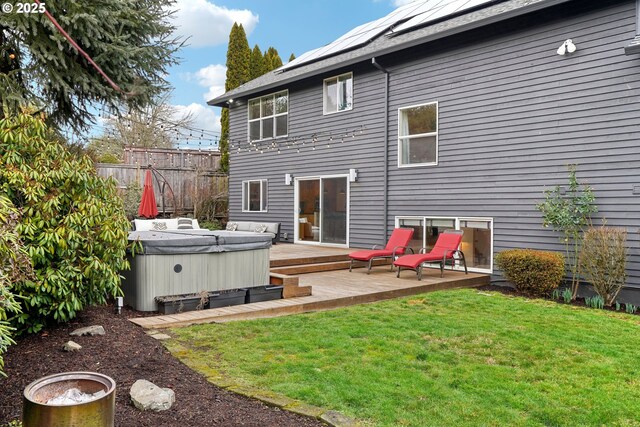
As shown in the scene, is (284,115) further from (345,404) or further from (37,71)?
(345,404)

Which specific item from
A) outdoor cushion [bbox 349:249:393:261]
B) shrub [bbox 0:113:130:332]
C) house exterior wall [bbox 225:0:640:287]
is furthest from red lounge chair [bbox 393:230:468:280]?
shrub [bbox 0:113:130:332]

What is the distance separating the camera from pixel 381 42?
36.6ft

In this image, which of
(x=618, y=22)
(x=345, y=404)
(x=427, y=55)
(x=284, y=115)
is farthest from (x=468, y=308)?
(x=284, y=115)

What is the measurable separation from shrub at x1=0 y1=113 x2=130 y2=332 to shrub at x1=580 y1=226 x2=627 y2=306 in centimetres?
631

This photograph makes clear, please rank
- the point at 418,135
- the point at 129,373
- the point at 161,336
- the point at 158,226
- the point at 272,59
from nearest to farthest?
the point at 129,373
the point at 161,336
the point at 418,135
the point at 158,226
the point at 272,59

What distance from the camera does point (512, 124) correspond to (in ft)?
27.7

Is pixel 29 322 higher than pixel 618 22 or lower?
lower

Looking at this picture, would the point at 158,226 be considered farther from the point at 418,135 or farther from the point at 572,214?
the point at 572,214

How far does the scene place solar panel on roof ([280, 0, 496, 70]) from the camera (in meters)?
10.4

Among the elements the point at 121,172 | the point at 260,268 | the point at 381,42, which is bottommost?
the point at 260,268

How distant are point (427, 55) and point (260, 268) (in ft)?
19.1

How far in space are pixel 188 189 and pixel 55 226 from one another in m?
12.4

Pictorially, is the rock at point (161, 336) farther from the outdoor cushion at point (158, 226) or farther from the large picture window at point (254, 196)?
the large picture window at point (254, 196)

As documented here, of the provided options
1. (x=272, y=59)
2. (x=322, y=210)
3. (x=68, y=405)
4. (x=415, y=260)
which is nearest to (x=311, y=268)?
(x=415, y=260)
